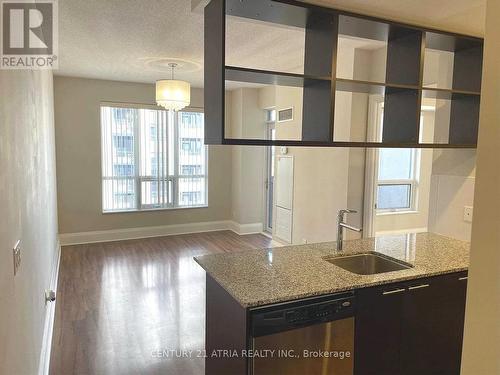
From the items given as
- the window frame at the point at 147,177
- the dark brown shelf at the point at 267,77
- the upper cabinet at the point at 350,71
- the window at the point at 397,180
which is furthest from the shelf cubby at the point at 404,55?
the window frame at the point at 147,177

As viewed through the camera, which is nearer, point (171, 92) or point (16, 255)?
point (16, 255)

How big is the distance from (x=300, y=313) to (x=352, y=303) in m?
0.32

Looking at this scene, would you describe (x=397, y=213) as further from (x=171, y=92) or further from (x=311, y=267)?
(x=311, y=267)

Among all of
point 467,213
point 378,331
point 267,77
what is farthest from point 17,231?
point 467,213

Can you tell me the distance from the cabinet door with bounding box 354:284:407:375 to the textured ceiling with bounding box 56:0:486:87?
Answer: 169 cm

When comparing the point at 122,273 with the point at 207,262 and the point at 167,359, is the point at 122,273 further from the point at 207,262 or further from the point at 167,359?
the point at 207,262

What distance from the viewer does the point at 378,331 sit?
1982mm

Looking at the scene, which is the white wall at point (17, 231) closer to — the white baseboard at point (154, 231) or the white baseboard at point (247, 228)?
the white baseboard at point (154, 231)

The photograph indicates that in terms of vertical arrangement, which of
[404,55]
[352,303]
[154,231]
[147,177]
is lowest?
[154,231]

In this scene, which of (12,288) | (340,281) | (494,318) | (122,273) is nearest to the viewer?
(494,318)

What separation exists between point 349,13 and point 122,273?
3.96 m

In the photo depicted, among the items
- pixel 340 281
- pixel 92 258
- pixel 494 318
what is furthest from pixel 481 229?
pixel 92 258

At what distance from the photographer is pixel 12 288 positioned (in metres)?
1.47

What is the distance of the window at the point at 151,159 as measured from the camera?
6.20 meters
